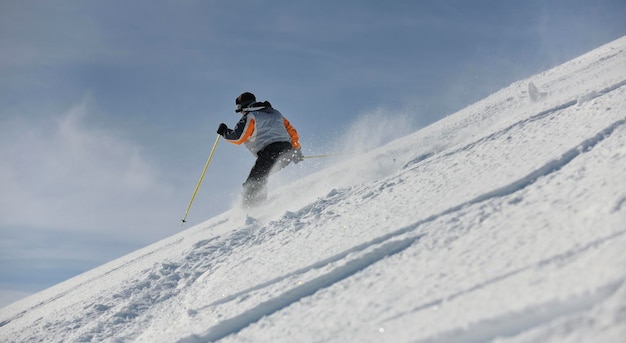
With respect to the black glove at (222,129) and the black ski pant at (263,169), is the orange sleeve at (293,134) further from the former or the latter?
the black glove at (222,129)

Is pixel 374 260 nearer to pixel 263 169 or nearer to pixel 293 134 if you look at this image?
pixel 263 169

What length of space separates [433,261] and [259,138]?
17.0 ft

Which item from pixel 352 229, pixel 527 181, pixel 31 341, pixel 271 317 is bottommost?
pixel 271 317

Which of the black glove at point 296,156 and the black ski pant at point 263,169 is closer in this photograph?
the black ski pant at point 263,169

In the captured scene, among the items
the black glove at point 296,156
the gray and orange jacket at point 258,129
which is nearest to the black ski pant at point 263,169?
the gray and orange jacket at point 258,129

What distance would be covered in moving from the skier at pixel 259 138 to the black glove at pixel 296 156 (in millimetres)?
175

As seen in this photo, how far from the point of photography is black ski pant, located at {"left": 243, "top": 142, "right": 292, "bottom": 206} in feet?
23.6

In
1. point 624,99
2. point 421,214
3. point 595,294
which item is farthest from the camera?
point 624,99

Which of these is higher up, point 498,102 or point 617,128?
point 498,102

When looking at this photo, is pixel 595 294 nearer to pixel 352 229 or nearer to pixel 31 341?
pixel 352 229

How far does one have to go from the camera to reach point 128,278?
554 cm

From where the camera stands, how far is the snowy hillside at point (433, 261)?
6.44 feet

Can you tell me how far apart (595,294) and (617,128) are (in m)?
2.08

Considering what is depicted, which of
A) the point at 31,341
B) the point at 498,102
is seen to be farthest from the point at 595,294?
the point at 498,102
